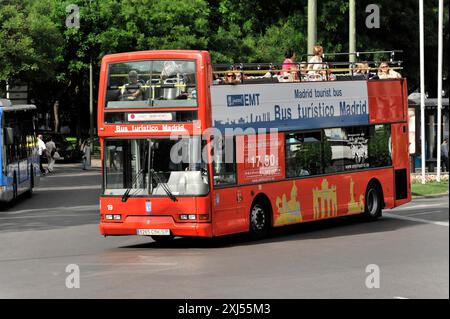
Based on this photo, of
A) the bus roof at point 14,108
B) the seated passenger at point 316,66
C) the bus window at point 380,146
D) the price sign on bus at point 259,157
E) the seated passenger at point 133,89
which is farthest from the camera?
the bus roof at point 14,108

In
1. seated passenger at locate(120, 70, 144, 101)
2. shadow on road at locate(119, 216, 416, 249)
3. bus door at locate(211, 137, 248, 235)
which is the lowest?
shadow on road at locate(119, 216, 416, 249)

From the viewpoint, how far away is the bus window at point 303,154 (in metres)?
22.8

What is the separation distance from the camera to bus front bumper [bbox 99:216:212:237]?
2005cm

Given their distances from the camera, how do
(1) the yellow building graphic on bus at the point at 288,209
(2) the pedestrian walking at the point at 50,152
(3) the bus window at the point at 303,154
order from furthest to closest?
1. (2) the pedestrian walking at the point at 50,152
2. (3) the bus window at the point at 303,154
3. (1) the yellow building graphic on bus at the point at 288,209

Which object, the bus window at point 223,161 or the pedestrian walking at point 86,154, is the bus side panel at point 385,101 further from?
the pedestrian walking at point 86,154

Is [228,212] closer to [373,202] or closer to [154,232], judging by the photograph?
[154,232]

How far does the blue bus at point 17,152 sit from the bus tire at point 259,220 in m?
11.3

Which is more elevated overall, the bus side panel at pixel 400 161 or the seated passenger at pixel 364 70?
the seated passenger at pixel 364 70

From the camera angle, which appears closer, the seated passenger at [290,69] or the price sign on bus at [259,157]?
the price sign on bus at [259,157]

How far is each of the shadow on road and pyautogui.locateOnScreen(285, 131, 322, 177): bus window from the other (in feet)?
3.99

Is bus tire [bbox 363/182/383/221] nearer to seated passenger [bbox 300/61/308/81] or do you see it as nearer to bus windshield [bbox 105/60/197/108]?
seated passenger [bbox 300/61/308/81]

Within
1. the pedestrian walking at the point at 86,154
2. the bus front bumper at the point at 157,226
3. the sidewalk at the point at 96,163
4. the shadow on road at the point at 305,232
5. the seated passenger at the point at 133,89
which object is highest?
the seated passenger at the point at 133,89

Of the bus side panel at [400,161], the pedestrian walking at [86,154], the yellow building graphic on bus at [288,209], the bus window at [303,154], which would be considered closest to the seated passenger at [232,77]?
the bus window at [303,154]

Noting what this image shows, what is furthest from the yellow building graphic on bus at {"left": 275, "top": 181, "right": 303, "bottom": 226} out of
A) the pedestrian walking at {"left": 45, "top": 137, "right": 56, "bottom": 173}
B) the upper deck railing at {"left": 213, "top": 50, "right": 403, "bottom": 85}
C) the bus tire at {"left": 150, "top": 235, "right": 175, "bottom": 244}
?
the pedestrian walking at {"left": 45, "top": 137, "right": 56, "bottom": 173}
